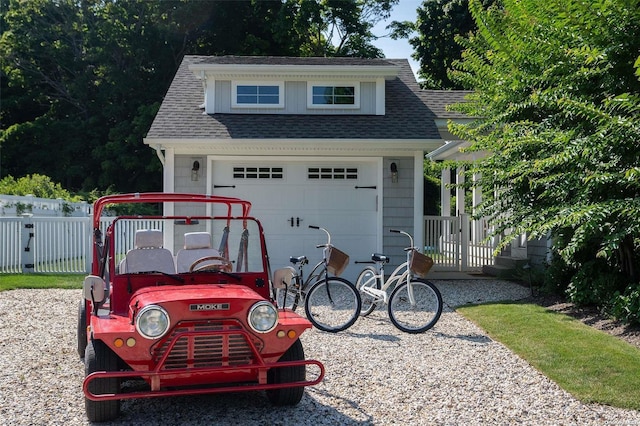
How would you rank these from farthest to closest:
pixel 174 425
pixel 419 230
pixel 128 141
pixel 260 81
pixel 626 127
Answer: pixel 128 141 < pixel 260 81 < pixel 419 230 < pixel 626 127 < pixel 174 425

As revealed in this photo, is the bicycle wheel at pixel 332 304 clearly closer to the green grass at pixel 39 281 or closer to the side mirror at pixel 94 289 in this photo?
the side mirror at pixel 94 289

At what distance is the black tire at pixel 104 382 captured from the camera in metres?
4.52

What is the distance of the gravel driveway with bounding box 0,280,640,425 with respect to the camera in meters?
4.87

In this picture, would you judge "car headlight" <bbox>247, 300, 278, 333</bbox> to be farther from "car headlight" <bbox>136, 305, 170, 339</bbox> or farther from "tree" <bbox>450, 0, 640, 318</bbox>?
"tree" <bbox>450, 0, 640, 318</bbox>

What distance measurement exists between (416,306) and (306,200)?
17.2 feet

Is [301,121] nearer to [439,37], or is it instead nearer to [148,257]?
[148,257]

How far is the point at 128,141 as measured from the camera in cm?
3184

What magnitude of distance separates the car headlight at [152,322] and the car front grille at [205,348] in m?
0.08

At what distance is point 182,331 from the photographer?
4457 mm

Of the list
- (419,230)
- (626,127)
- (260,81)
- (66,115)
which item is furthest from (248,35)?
(626,127)

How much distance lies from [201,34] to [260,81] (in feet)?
71.9

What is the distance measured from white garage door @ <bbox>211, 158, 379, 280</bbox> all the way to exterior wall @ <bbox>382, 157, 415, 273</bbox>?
22 centimetres

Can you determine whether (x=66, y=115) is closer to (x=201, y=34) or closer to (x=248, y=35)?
(x=201, y=34)

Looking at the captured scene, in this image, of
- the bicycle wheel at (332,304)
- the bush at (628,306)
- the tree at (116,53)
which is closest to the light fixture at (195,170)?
the bicycle wheel at (332,304)
